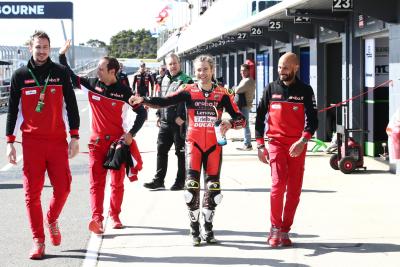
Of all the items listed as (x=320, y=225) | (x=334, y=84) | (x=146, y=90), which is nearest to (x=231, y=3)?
(x=146, y=90)

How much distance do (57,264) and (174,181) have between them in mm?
4543

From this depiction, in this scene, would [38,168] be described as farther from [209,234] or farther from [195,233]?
[209,234]

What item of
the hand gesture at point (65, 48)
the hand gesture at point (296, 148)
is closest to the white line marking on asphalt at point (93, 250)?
the hand gesture at point (65, 48)

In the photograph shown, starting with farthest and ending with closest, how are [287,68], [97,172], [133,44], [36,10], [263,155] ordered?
[133,44]
[36,10]
[97,172]
[263,155]
[287,68]

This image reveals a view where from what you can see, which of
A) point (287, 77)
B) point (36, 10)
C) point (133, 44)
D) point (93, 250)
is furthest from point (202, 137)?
point (133, 44)

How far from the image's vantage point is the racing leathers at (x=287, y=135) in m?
6.57

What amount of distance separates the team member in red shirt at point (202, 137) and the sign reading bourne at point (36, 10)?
153ft

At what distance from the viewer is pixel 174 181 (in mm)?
10469

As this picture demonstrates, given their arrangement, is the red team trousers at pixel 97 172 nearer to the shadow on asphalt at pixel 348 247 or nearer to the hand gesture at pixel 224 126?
the hand gesture at pixel 224 126

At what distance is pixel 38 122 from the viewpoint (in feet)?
20.5

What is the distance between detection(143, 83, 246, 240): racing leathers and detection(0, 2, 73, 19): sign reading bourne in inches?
1831

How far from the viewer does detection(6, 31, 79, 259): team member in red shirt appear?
6223 mm

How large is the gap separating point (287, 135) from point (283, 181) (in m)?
0.41

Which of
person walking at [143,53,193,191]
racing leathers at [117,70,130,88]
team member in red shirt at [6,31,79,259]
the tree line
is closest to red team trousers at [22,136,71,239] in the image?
team member in red shirt at [6,31,79,259]
